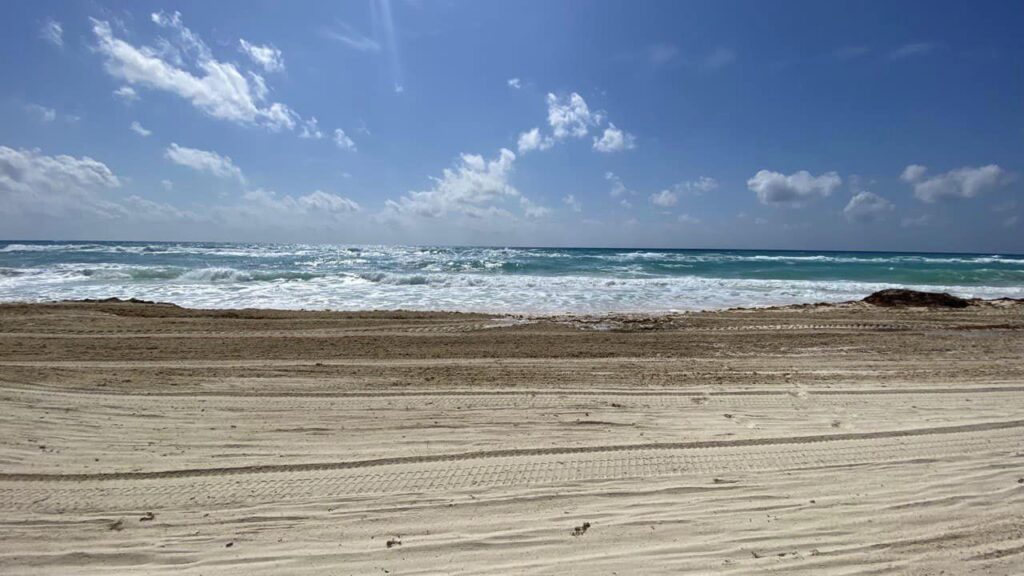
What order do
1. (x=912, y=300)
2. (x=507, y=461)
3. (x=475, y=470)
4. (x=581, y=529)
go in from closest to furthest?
(x=581, y=529) < (x=475, y=470) < (x=507, y=461) < (x=912, y=300)

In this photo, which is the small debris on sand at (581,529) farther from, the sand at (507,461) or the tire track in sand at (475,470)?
the tire track in sand at (475,470)

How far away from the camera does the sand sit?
2.93 metres

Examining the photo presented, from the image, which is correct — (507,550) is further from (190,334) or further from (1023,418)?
(190,334)

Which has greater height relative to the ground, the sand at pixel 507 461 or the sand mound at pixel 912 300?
the sand mound at pixel 912 300

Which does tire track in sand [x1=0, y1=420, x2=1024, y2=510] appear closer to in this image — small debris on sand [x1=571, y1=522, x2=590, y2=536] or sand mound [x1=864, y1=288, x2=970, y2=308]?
small debris on sand [x1=571, y1=522, x2=590, y2=536]

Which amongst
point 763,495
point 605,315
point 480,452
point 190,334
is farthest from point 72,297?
point 763,495

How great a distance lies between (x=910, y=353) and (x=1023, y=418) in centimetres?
351

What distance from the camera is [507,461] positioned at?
13.3 ft

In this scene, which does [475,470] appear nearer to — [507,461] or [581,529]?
[507,461]

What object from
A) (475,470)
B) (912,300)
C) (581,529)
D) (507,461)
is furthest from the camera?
(912,300)

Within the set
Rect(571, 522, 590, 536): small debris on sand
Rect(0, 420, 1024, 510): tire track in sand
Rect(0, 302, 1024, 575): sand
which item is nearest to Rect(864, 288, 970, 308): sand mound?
Rect(0, 302, 1024, 575): sand

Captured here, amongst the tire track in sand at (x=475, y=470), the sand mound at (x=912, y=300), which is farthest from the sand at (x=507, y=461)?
the sand mound at (x=912, y=300)

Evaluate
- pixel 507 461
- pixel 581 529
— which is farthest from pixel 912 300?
pixel 581 529

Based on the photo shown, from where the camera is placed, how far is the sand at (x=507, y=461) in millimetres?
2928
